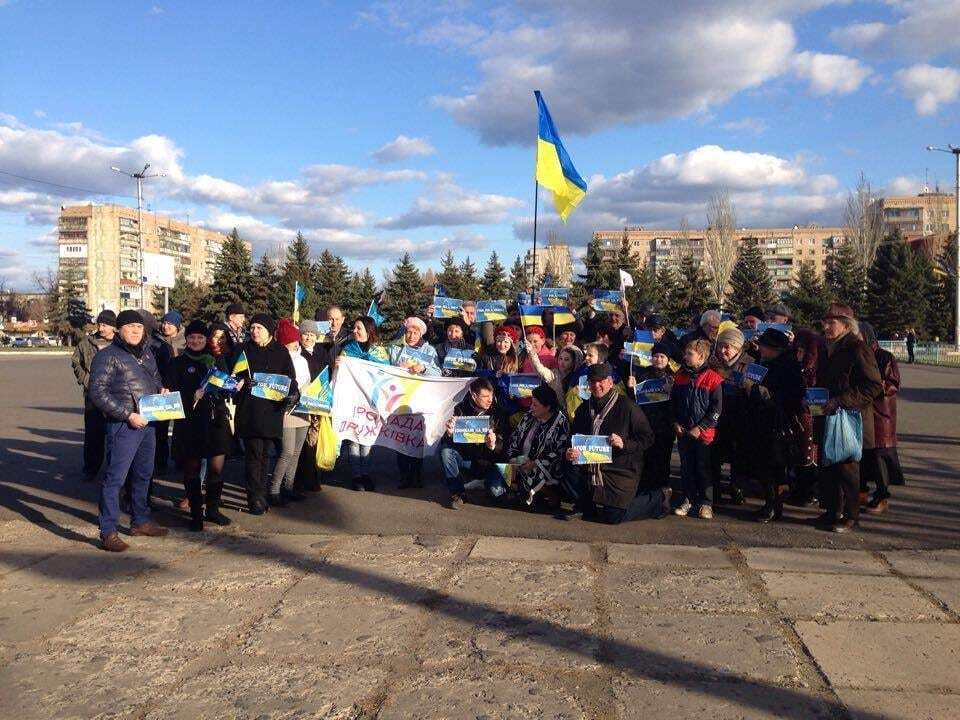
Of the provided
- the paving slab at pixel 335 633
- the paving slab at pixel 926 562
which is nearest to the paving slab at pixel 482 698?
the paving slab at pixel 335 633

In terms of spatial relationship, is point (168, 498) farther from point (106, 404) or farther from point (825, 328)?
point (825, 328)

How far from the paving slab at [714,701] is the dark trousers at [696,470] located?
362 cm

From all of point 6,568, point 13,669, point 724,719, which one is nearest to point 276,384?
point 6,568

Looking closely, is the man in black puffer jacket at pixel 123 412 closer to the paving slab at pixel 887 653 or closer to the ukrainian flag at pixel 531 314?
the ukrainian flag at pixel 531 314

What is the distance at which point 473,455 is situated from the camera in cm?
826

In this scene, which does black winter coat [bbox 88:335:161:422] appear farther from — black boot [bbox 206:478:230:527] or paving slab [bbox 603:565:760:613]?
paving slab [bbox 603:565:760:613]

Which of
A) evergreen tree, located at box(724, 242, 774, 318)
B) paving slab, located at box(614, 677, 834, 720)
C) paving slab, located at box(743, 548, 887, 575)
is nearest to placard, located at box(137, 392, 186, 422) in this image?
paving slab, located at box(614, 677, 834, 720)

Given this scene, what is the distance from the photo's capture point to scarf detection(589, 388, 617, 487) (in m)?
7.21

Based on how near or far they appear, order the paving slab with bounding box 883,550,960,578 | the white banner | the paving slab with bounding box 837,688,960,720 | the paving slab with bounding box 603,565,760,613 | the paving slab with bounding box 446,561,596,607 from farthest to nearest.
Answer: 1. the white banner
2. the paving slab with bounding box 883,550,960,578
3. the paving slab with bounding box 446,561,596,607
4. the paving slab with bounding box 603,565,760,613
5. the paving slab with bounding box 837,688,960,720

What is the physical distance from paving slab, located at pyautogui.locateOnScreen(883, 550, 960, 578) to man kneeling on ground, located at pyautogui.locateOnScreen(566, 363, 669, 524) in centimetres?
200

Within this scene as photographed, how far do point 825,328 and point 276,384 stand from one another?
4931 millimetres

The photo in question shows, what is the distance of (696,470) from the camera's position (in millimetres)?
7535

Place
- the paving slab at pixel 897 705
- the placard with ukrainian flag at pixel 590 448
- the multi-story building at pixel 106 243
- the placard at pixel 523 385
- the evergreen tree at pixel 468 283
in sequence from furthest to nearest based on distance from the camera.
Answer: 1. the multi-story building at pixel 106 243
2. the evergreen tree at pixel 468 283
3. the placard at pixel 523 385
4. the placard with ukrainian flag at pixel 590 448
5. the paving slab at pixel 897 705

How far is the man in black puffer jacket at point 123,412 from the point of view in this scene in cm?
632
